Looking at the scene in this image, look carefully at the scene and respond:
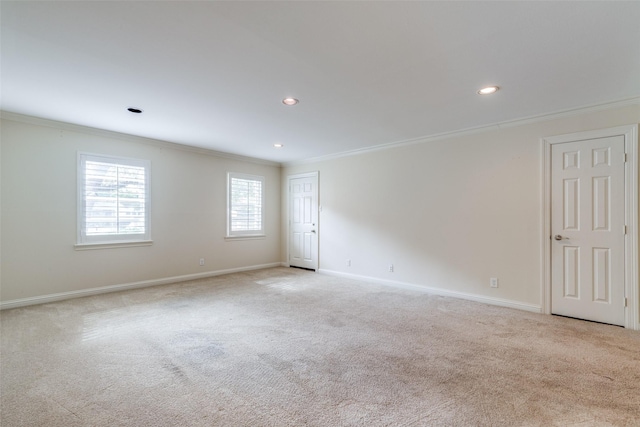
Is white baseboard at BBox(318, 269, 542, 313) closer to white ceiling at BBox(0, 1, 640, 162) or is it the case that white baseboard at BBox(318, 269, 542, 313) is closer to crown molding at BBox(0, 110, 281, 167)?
white ceiling at BBox(0, 1, 640, 162)

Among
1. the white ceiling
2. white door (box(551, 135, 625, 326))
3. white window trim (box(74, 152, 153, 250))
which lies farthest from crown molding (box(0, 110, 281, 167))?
white door (box(551, 135, 625, 326))

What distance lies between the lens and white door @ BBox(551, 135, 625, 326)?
3236mm

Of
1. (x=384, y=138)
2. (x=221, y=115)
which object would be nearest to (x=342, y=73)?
(x=221, y=115)

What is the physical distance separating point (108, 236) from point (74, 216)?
508 mm

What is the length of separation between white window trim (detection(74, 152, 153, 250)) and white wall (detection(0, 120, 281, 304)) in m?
0.07

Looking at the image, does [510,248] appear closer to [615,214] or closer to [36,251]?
[615,214]

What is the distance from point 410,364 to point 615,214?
2883 millimetres

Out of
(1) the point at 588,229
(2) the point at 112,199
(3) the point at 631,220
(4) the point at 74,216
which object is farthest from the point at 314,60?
(4) the point at 74,216

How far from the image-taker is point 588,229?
11.1 ft

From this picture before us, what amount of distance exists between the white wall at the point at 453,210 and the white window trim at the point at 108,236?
3230 mm

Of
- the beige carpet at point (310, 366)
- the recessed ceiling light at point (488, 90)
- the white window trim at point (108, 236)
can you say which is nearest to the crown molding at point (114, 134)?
the white window trim at point (108, 236)

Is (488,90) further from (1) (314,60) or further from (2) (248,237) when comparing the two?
(2) (248,237)

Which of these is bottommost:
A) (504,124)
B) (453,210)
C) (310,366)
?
(310,366)

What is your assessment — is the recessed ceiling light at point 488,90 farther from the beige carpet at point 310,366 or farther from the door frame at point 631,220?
the beige carpet at point 310,366
